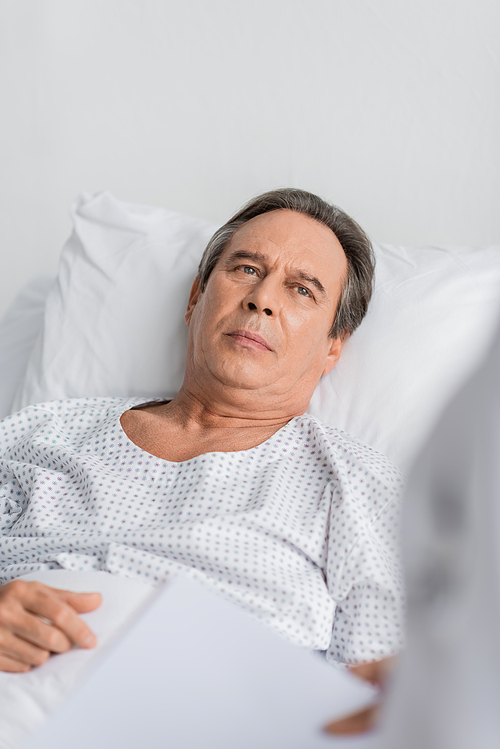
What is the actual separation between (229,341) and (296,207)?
36cm

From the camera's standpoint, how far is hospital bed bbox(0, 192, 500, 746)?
1250mm

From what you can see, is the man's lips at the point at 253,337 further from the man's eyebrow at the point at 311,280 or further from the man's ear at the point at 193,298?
the man's ear at the point at 193,298

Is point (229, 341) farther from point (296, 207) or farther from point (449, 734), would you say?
point (449, 734)

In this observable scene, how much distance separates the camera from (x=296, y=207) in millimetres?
1332

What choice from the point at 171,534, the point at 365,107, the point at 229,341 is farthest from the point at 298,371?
the point at 365,107

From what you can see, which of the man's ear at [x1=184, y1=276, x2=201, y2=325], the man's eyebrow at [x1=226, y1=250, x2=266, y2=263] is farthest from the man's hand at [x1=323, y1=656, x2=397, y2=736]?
the man's ear at [x1=184, y1=276, x2=201, y2=325]

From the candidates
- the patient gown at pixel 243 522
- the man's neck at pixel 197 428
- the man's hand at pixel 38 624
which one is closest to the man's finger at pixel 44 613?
the man's hand at pixel 38 624

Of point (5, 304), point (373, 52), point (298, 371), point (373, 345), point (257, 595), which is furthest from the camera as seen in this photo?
point (5, 304)

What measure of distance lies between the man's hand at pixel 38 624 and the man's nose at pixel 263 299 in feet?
1.81

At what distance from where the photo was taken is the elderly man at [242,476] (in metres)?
0.93

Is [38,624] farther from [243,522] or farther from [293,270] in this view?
[293,270]

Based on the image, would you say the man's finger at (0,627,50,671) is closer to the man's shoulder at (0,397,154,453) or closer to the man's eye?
the man's shoulder at (0,397,154,453)

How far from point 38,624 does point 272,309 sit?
2.06 feet

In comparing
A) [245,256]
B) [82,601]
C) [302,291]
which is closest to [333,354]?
[302,291]
